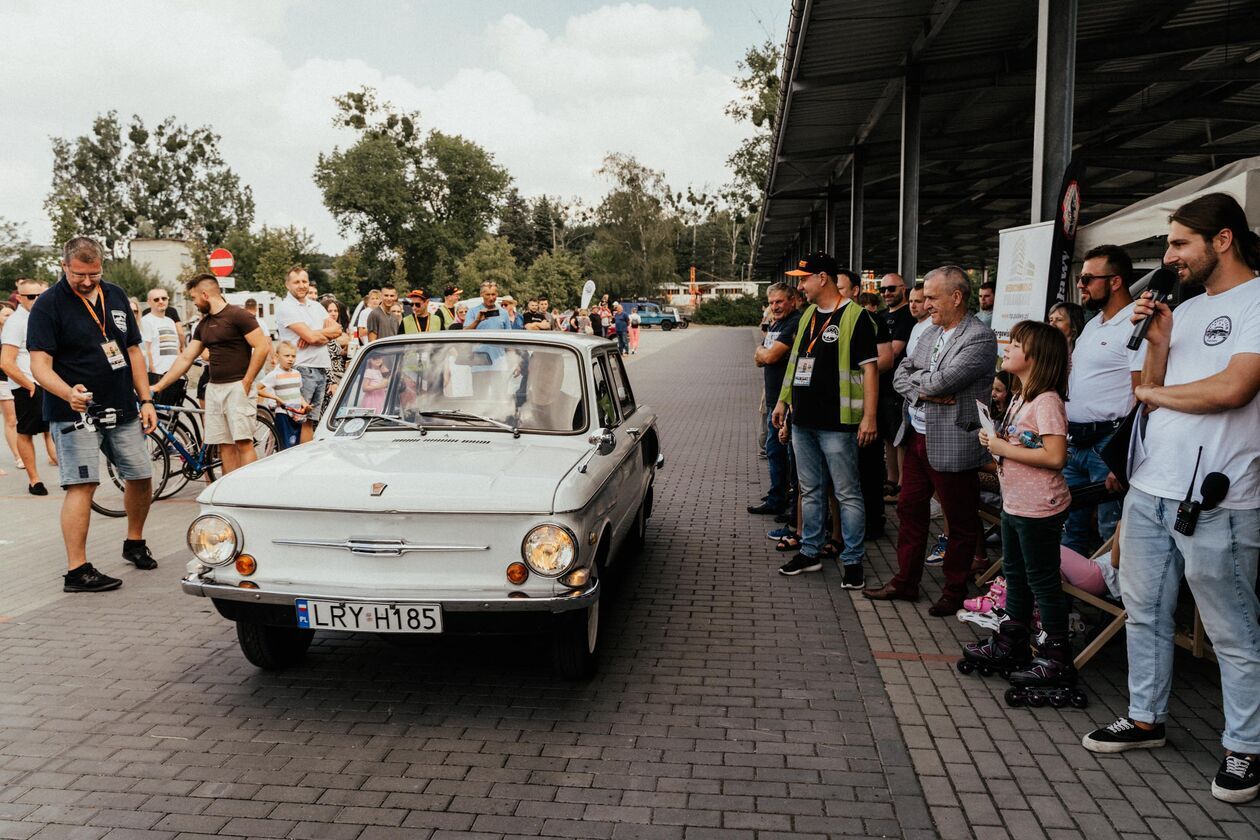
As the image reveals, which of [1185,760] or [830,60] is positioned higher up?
[830,60]

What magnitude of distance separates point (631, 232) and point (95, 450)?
8418 centimetres

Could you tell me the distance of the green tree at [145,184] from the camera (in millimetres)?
81125

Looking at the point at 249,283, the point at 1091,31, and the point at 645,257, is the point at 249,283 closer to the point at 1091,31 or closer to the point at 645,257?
the point at 645,257

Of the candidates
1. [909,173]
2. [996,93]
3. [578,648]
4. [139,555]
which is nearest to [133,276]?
[909,173]

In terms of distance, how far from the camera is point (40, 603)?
5.71 metres

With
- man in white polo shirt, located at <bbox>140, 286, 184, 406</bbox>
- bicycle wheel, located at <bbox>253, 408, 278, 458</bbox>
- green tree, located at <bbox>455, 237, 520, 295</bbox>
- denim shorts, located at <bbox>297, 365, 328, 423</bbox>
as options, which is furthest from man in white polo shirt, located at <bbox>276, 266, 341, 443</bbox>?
green tree, located at <bbox>455, 237, 520, 295</bbox>

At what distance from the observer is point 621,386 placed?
6.28m

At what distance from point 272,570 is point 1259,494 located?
3807mm

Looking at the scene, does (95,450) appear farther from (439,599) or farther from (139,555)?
(439,599)

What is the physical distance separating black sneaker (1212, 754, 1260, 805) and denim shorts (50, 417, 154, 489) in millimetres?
6081

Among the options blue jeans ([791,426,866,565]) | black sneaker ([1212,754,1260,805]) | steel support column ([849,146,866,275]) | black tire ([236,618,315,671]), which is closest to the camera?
black sneaker ([1212,754,1260,805])

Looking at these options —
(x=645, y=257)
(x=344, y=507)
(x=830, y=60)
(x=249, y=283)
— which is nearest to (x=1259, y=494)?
(x=344, y=507)

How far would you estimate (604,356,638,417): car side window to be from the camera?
603 cm

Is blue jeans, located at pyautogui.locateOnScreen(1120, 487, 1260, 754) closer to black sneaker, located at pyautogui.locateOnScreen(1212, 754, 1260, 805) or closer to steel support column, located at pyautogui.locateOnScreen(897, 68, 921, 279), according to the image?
black sneaker, located at pyautogui.locateOnScreen(1212, 754, 1260, 805)
